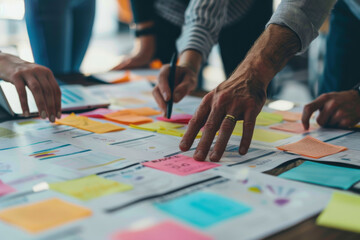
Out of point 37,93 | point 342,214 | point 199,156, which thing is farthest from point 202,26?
point 342,214

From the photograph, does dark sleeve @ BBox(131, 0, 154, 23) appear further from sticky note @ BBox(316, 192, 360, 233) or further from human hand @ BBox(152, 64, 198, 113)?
sticky note @ BBox(316, 192, 360, 233)

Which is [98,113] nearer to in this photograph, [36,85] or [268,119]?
[36,85]

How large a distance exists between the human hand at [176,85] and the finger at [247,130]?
336 millimetres

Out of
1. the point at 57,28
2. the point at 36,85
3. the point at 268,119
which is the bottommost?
the point at 268,119

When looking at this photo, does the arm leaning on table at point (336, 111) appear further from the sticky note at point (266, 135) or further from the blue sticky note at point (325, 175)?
the blue sticky note at point (325, 175)

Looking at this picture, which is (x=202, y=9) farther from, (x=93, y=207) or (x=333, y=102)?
(x=93, y=207)

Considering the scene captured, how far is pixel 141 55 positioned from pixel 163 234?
5.46 ft

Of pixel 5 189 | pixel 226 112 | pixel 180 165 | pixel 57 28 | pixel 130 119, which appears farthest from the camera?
pixel 57 28

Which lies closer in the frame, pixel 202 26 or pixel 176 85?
pixel 176 85

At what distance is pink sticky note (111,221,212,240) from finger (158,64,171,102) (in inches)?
25.6

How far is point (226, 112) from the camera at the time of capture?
2.68 feet

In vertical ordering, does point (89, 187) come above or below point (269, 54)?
below

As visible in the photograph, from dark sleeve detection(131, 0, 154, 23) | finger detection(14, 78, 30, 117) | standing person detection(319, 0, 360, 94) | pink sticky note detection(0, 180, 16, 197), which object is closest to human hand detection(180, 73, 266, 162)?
pink sticky note detection(0, 180, 16, 197)

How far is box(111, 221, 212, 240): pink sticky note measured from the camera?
0.45 meters
